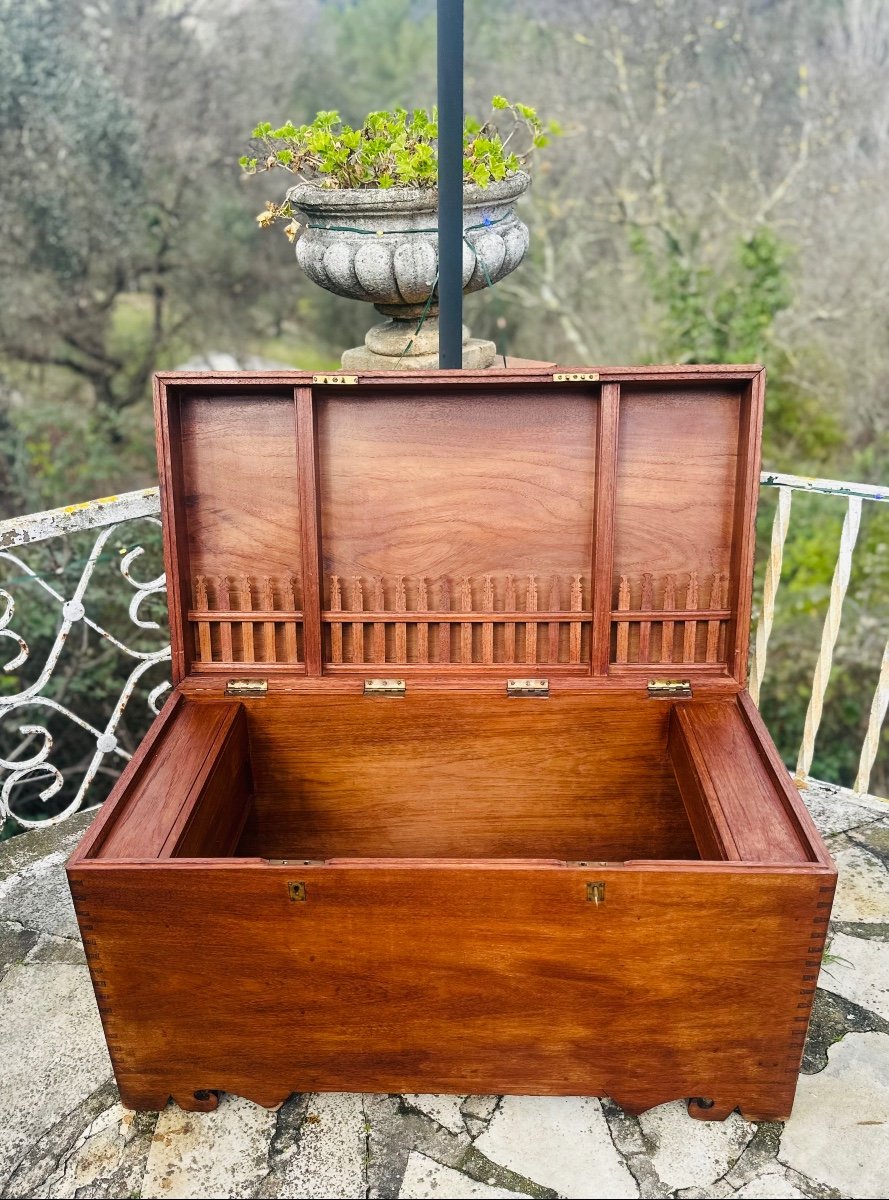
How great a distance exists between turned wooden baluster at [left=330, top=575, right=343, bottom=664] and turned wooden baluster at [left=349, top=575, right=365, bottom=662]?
28 millimetres

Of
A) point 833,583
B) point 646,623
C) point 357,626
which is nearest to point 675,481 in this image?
point 646,623

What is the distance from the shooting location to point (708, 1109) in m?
1.81

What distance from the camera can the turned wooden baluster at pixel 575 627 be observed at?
2.32m

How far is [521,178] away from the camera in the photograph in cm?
271

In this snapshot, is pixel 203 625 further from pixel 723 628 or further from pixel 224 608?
pixel 723 628

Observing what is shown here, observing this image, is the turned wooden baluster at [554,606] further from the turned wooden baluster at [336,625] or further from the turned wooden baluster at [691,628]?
the turned wooden baluster at [336,625]

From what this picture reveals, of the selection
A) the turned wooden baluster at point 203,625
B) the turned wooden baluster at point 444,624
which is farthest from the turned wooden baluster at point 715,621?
the turned wooden baluster at point 203,625

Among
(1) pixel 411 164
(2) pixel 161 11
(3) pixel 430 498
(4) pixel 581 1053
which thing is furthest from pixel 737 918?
(2) pixel 161 11

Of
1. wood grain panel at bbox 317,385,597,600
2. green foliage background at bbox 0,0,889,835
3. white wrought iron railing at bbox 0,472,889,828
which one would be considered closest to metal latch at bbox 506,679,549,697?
wood grain panel at bbox 317,385,597,600

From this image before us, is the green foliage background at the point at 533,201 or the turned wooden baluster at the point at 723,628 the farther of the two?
the green foliage background at the point at 533,201

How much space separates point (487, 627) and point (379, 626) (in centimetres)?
26

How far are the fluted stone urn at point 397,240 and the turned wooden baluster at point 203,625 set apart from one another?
0.79 m

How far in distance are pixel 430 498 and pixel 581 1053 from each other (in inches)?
48.4

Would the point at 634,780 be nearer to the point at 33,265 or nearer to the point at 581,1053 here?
the point at 581,1053
